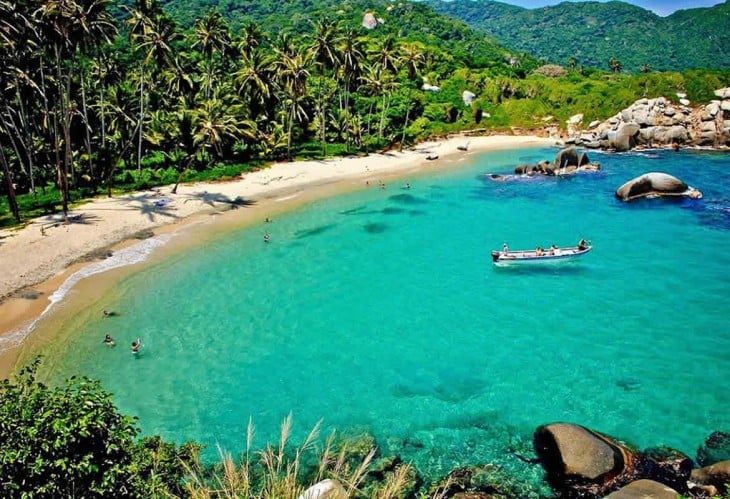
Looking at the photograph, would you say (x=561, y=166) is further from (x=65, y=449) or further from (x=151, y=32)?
(x=65, y=449)

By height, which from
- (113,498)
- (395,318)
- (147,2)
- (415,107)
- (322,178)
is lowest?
(395,318)

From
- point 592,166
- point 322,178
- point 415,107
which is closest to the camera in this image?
point 322,178

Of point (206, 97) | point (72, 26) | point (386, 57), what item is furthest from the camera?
point (386, 57)

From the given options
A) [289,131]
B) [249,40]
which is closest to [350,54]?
[289,131]

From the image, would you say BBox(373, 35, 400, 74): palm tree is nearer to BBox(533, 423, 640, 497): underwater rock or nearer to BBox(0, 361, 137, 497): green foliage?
BBox(533, 423, 640, 497): underwater rock

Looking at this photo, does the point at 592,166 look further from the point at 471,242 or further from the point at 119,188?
the point at 119,188

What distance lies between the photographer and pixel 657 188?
59.8 metres

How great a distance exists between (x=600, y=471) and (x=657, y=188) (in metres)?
51.9

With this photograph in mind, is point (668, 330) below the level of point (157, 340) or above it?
below

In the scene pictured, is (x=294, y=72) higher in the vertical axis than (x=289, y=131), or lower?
higher

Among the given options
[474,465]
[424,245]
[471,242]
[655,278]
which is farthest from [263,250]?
[655,278]

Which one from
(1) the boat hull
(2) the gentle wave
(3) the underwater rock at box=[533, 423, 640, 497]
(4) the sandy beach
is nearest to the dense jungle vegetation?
(4) the sandy beach

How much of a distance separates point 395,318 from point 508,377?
9.50 meters

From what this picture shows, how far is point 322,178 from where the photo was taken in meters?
71.7
